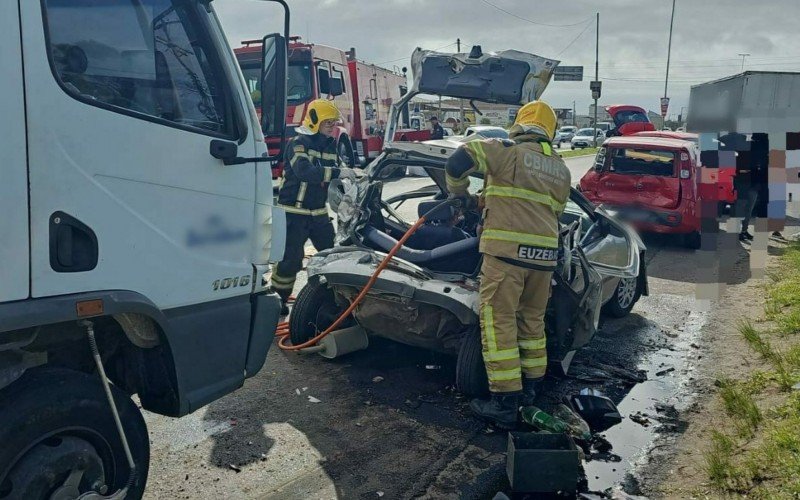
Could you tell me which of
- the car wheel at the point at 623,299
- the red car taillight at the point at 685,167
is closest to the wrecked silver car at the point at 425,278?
the car wheel at the point at 623,299

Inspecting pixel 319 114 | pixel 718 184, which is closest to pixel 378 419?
pixel 319 114

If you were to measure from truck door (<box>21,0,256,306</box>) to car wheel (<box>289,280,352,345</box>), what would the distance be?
195 centimetres

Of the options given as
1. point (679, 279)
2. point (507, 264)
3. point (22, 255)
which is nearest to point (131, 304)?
point (22, 255)

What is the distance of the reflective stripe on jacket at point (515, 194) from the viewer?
410 centimetres

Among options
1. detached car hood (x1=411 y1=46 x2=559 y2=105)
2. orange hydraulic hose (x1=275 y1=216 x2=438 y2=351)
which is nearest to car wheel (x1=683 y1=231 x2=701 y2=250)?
detached car hood (x1=411 y1=46 x2=559 y2=105)

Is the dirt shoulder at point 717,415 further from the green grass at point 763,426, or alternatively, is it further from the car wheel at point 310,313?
the car wheel at point 310,313

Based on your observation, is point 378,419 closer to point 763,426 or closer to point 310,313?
point 310,313

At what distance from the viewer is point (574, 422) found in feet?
13.7

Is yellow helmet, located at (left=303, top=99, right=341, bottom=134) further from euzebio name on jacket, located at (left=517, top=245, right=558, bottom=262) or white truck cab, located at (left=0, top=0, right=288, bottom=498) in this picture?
white truck cab, located at (left=0, top=0, right=288, bottom=498)

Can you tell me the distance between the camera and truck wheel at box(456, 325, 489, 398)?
4352 millimetres

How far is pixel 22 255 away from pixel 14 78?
572 mm

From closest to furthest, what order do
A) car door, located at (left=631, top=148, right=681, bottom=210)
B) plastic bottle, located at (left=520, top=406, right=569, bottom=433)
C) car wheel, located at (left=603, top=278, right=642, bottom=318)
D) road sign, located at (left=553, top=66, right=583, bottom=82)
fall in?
plastic bottle, located at (left=520, top=406, right=569, bottom=433)
car wheel, located at (left=603, top=278, right=642, bottom=318)
car door, located at (left=631, top=148, right=681, bottom=210)
road sign, located at (left=553, top=66, right=583, bottom=82)

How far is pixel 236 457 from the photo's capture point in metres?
3.72

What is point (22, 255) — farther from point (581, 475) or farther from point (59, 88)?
point (581, 475)
